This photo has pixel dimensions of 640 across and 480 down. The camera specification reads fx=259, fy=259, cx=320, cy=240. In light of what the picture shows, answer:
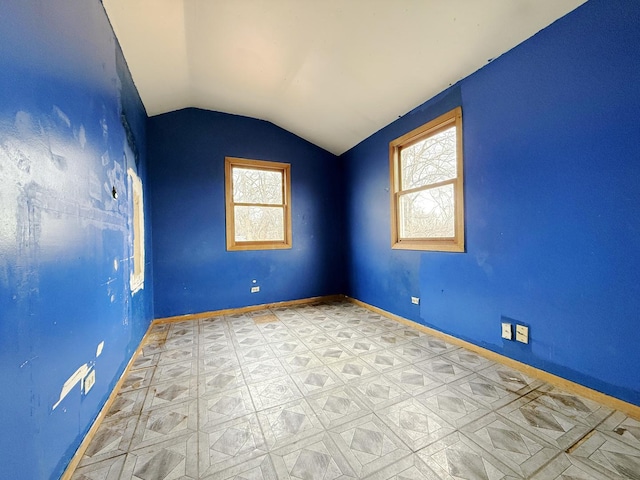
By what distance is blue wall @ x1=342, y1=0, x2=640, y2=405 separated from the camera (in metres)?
1.51

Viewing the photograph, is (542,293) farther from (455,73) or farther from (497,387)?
(455,73)

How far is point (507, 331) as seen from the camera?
81.9 inches

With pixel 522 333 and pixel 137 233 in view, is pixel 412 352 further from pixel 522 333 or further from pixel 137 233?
pixel 137 233

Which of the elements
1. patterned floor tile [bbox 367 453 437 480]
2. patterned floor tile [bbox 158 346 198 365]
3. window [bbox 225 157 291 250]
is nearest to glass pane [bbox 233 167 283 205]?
window [bbox 225 157 291 250]

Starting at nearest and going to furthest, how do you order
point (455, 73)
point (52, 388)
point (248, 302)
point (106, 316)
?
point (52, 388) → point (106, 316) → point (455, 73) → point (248, 302)

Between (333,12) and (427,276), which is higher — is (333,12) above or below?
above

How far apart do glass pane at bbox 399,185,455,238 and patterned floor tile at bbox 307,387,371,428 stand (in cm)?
182

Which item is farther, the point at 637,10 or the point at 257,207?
the point at 257,207

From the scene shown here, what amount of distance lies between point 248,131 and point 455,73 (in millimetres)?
2818

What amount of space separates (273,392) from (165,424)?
64 centimetres

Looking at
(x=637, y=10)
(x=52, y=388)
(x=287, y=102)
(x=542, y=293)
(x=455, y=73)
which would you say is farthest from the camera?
(x=287, y=102)

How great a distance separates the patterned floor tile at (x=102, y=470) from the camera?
116 cm

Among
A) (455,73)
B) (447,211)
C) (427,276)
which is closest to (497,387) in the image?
(427,276)

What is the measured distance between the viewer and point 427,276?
9.41 ft
